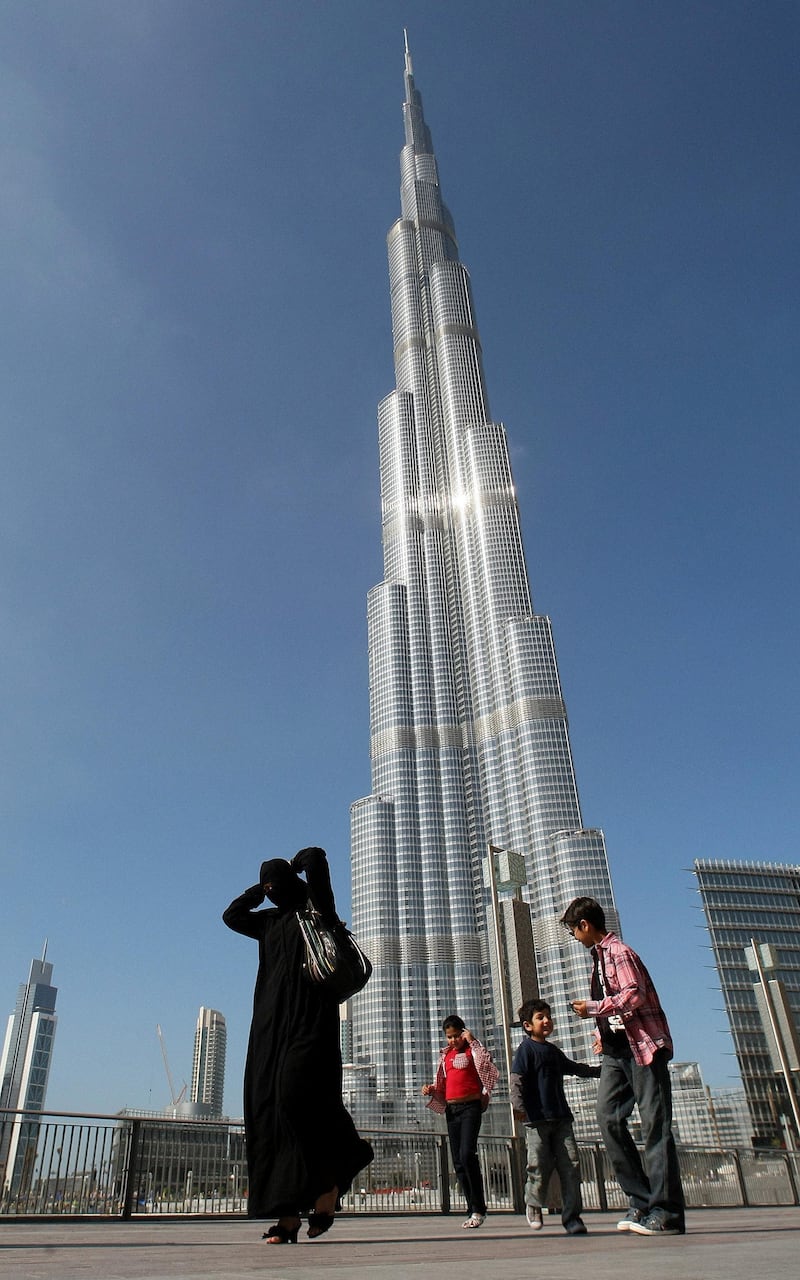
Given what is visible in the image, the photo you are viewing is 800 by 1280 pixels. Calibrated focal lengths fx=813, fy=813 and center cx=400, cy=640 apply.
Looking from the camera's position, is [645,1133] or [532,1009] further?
[532,1009]

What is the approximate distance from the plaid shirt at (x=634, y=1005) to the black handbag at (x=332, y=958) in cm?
145

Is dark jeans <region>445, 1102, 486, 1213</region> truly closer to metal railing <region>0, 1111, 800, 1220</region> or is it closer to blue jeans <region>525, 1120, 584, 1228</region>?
blue jeans <region>525, 1120, 584, 1228</region>

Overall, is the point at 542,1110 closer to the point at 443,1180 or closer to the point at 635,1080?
the point at 635,1080

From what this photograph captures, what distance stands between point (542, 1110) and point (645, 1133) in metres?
1.91

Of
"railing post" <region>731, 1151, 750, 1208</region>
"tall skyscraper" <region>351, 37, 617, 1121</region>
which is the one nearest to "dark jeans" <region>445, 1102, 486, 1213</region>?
"railing post" <region>731, 1151, 750, 1208</region>

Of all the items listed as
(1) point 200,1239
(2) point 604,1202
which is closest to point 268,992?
(1) point 200,1239

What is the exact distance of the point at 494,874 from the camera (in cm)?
1717

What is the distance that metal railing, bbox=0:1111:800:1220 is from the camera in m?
7.79

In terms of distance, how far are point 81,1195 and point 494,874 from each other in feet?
34.7

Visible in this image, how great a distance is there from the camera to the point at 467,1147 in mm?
6895

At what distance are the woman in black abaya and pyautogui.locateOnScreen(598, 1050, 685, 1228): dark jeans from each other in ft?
5.40

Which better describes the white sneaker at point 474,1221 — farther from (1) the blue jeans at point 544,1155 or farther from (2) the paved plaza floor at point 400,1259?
(2) the paved plaza floor at point 400,1259

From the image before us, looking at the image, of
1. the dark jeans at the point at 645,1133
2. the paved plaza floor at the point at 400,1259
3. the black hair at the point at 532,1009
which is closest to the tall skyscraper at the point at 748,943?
the black hair at the point at 532,1009

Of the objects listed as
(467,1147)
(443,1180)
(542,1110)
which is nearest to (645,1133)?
(542,1110)
